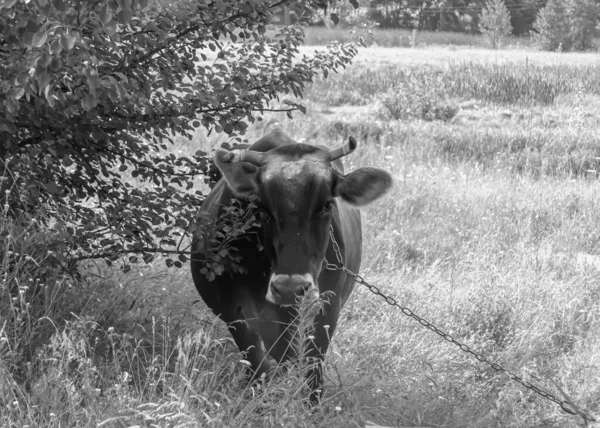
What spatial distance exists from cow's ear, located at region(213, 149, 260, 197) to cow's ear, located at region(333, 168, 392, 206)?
447 mm

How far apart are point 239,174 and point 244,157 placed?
96 millimetres

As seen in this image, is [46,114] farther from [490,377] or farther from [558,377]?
[558,377]

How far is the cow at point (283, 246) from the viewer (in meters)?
4.68

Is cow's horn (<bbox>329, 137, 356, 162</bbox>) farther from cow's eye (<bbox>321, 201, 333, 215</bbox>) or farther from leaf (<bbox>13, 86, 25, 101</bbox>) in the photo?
leaf (<bbox>13, 86, 25, 101</bbox>)

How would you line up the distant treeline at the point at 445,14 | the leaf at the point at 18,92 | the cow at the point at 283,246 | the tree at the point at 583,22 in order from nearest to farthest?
the leaf at the point at 18,92
the cow at the point at 283,246
the tree at the point at 583,22
the distant treeline at the point at 445,14

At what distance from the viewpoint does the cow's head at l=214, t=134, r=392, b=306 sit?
4621 millimetres

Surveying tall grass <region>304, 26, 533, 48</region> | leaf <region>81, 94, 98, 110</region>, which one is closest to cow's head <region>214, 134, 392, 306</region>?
leaf <region>81, 94, 98, 110</region>

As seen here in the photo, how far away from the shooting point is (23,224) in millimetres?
5215

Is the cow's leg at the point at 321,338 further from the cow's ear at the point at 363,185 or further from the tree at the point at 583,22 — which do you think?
the tree at the point at 583,22

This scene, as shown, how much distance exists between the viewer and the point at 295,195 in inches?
186

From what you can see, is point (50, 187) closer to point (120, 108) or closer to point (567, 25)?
point (120, 108)

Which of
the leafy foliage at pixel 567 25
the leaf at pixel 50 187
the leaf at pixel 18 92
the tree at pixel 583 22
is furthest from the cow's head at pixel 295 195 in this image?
the tree at pixel 583 22

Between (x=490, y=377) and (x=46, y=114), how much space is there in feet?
9.45

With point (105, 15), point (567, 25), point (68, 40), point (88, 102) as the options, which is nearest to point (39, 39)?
point (68, 40)
